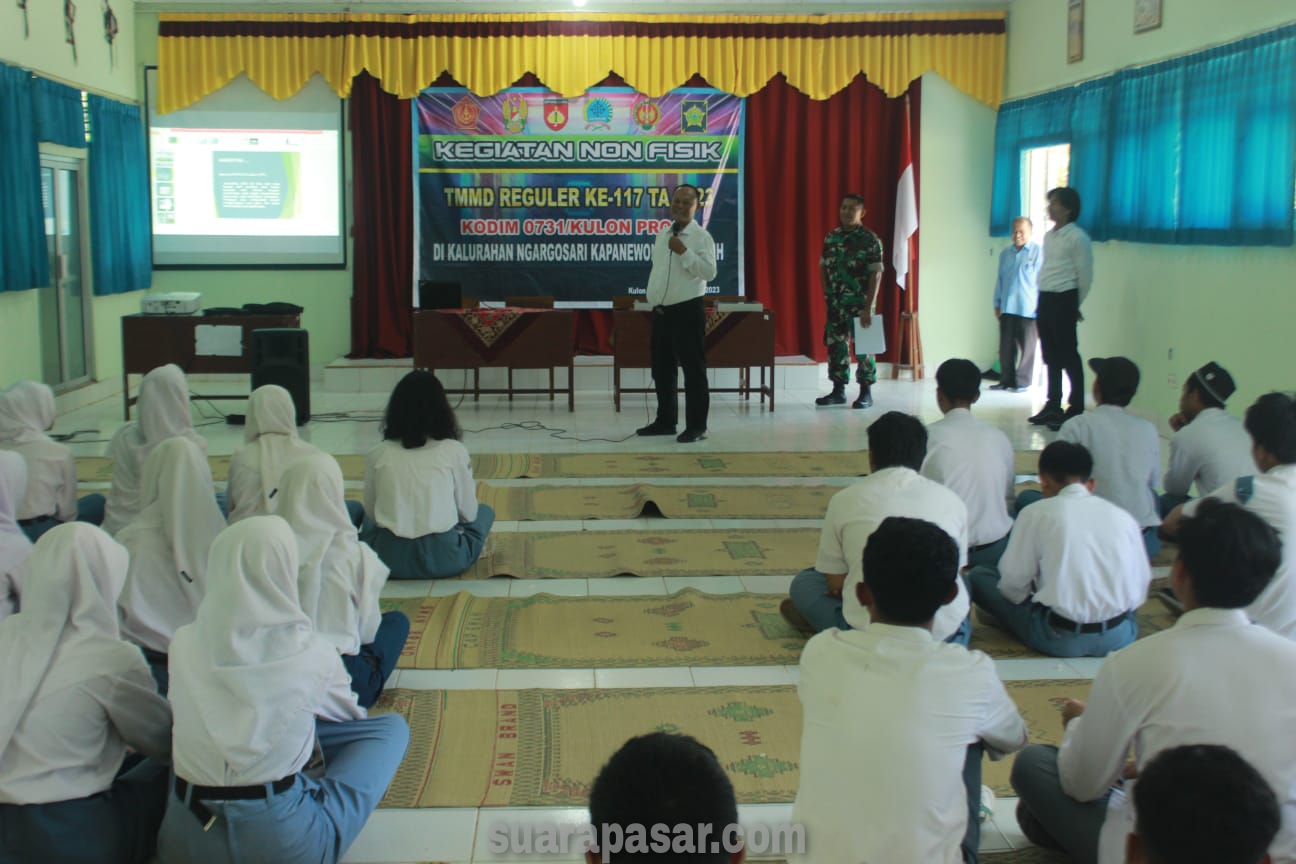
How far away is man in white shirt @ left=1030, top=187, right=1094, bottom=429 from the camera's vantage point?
7785 millimetres

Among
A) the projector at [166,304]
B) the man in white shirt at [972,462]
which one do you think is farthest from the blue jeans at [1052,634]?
the projector at [166,304]

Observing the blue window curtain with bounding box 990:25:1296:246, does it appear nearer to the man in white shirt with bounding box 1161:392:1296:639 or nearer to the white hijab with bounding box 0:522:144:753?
the man in white shirt with bounding box 1161:392:1296:639

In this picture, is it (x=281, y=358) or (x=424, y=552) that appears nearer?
(x=424, y=552)

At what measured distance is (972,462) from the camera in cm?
407

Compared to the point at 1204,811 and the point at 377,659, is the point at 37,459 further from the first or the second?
the point at 1204,811

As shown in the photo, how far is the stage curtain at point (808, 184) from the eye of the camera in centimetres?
1047

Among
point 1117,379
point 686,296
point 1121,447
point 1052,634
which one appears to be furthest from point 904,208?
point 1052,634

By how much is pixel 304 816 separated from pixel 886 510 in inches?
65.1

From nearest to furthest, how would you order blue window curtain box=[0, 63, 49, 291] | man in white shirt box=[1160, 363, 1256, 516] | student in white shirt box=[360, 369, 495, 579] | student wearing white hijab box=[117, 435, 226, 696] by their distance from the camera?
student wearing white hijab box=[117, 435, 226, 696] → man in white shirt box=[1160, 363, 1256, 516] → student in white shirt box=[360, 369, 495, 579] → blue window curtain box=[0, 63, 49, 291]

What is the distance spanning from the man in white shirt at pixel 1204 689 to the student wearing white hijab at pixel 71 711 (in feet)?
5.71

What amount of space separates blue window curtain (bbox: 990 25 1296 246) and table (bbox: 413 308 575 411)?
3.82 meters

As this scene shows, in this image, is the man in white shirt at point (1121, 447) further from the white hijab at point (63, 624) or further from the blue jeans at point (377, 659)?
the white hijab at point (63, 624)

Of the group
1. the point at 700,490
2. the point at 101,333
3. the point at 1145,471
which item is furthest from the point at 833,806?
the point at 101,333

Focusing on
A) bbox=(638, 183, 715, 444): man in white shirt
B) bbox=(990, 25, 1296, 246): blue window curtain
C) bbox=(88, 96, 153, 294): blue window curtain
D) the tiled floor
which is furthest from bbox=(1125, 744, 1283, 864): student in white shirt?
bbox=(88, 96, 153, 294): blue window curtain
